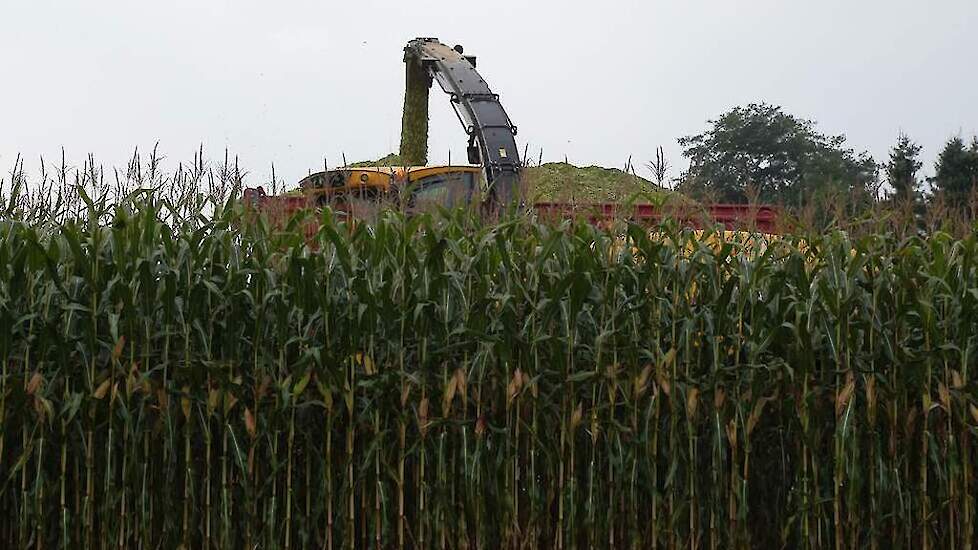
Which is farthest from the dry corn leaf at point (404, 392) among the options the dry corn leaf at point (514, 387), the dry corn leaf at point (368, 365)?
the dry corn leaf at point (514, 387)

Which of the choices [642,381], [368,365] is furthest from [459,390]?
[642,381]

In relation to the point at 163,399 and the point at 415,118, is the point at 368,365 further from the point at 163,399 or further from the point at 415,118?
the point at 415,118

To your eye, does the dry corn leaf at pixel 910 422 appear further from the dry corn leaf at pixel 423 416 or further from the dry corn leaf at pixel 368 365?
the dry corn leaf at pixel 368 365

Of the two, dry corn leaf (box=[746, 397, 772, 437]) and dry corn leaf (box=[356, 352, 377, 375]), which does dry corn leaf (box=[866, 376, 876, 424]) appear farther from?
dry corn leaf (box=[356, 352, 377, 375])

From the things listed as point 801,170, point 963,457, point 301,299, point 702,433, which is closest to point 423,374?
point 301,299

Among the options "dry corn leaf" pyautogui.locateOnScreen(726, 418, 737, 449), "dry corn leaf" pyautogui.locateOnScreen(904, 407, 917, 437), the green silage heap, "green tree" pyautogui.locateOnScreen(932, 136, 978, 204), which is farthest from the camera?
Result: "green tree" pyautogui.locateOnScreen(932, 136, 978, 204)

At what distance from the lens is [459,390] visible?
509cm

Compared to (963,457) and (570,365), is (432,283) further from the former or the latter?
(963,457)

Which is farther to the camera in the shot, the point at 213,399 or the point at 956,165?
the point at 956,165

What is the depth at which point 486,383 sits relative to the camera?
17.2ft

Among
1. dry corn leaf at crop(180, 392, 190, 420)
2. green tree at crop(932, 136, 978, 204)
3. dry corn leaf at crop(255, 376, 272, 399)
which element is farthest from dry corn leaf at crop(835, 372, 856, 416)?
green tree at crop(932, 136, 978, 204)

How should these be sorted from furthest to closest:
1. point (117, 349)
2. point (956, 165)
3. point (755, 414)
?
point (956, 165) < point (755, 414) < point (117, 349)

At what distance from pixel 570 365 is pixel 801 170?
43.0 m

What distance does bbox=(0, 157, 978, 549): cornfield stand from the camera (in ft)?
16.7
